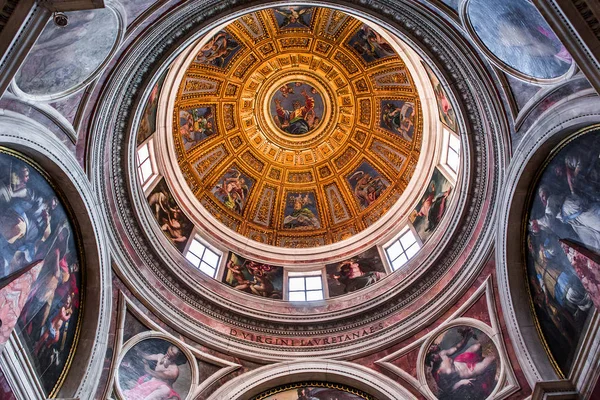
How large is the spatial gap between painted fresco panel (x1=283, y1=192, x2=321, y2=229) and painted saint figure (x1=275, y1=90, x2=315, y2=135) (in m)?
3.33

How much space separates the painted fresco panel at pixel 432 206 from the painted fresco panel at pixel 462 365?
4387mm

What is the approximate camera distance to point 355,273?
21.5m

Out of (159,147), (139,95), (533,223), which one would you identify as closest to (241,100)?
(159,147)

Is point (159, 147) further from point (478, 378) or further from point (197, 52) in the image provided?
point (478, 378)

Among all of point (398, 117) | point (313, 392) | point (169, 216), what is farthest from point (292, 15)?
point (313, 392)

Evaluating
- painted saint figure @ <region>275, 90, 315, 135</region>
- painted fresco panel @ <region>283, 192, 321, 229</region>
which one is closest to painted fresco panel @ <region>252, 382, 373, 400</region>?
painted fresco panel @ <region>283, 192, 321, 229</region>

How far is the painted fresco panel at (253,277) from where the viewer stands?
20.8m

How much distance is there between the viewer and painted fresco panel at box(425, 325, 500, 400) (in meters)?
15.2

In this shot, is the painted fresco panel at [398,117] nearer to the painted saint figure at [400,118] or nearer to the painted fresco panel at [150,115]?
the painted saint figure at [400,118]

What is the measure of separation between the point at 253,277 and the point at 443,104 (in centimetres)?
917

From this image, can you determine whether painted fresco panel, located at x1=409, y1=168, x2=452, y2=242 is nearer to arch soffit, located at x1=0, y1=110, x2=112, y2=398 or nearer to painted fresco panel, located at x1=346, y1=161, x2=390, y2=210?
painted fresco panel, located at x1=346, y1=161, x2=390, y2=210

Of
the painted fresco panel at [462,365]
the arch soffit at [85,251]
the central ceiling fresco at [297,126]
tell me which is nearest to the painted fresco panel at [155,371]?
the arch soffit at [85,251]

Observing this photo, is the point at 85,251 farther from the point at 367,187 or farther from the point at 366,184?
the point at 366,184

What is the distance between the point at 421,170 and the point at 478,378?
30.6ft
